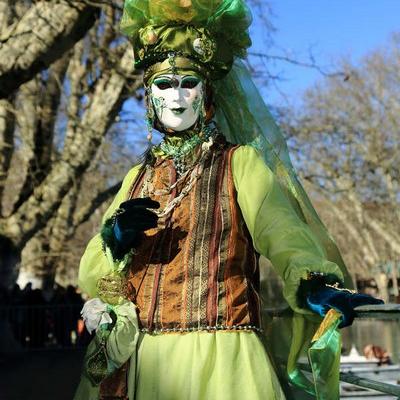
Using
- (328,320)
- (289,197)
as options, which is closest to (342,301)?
(328,320)

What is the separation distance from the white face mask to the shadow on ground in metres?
4.67

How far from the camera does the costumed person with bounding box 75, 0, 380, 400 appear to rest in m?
2.33

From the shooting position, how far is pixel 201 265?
2531 millimetres

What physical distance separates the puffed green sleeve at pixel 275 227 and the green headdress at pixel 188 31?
1.35ft

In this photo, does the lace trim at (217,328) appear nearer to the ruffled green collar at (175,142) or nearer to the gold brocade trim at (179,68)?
the ruffled green collar at (175,142)

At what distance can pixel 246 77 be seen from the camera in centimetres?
309

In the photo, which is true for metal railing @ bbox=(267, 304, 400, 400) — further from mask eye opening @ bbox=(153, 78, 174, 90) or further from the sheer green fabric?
the sheer green fabric

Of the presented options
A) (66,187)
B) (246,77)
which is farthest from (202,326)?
(66,187)

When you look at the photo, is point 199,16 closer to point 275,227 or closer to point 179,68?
point 179,68

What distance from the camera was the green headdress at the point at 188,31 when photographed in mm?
2832

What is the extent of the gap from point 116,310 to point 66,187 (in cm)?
889

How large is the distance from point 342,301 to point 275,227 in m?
0.43

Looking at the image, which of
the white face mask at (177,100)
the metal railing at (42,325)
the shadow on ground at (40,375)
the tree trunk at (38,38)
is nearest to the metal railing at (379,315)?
the white face mask at (177,100)

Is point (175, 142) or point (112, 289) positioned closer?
point (112, 289)
